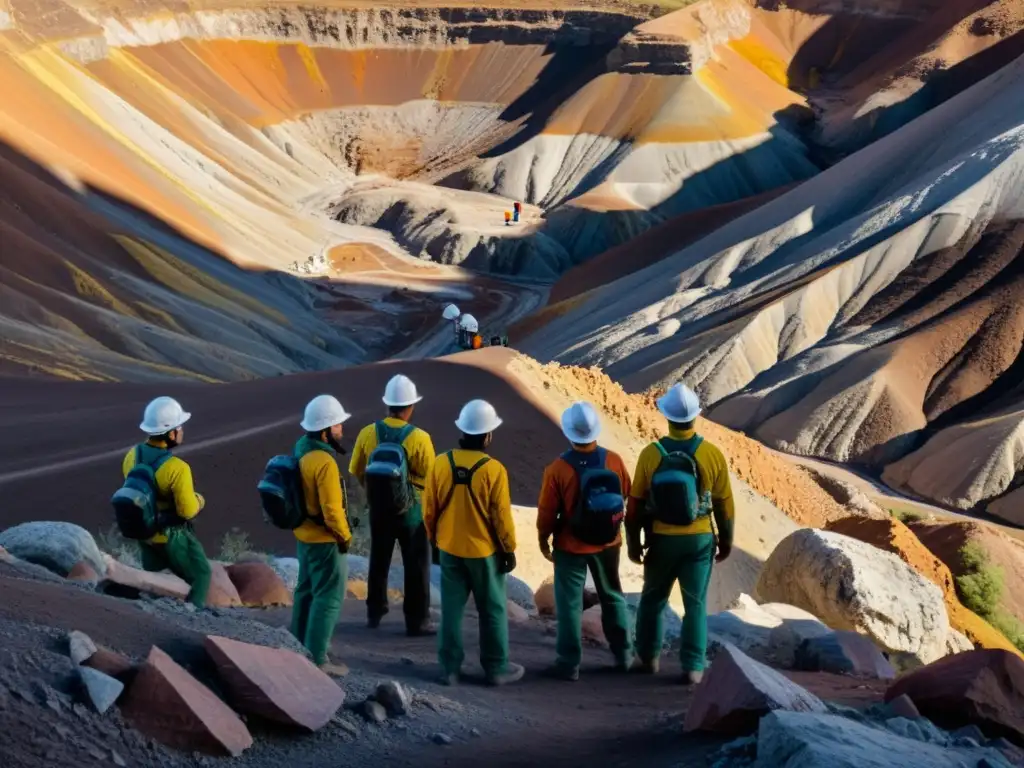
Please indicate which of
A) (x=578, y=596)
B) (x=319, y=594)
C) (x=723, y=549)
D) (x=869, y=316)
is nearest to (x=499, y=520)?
(x=578, y=596)

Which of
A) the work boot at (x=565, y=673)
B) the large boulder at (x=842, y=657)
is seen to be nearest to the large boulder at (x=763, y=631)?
the large boulder at (x=842, y=657)

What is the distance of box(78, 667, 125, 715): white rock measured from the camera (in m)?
5.07

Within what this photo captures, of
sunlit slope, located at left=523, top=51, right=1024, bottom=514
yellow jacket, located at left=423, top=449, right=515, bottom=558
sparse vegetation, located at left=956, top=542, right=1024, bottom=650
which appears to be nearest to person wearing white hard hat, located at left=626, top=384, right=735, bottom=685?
yellow jacket, located at left=423, top=449, right=515, bottom=558

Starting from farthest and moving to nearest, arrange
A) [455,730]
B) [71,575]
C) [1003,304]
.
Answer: [1003,304]
[71,575]
[455,730]

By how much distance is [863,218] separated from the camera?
4038cm

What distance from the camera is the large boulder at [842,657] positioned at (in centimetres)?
908

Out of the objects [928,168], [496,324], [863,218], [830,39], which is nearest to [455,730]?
[863,218]

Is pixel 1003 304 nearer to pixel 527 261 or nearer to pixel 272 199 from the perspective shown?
pixel 527 261

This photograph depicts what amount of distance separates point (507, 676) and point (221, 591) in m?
2.93

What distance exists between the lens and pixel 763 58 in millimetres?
87188

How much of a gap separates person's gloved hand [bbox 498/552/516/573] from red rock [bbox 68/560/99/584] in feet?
9.59

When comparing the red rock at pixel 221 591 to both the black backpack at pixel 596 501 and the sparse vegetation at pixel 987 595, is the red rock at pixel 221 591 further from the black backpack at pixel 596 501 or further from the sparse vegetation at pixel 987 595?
the sparse vegetation at pixel 987 595

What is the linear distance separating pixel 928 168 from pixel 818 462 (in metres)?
15.8

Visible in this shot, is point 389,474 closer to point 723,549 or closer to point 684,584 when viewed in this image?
point 684,584
